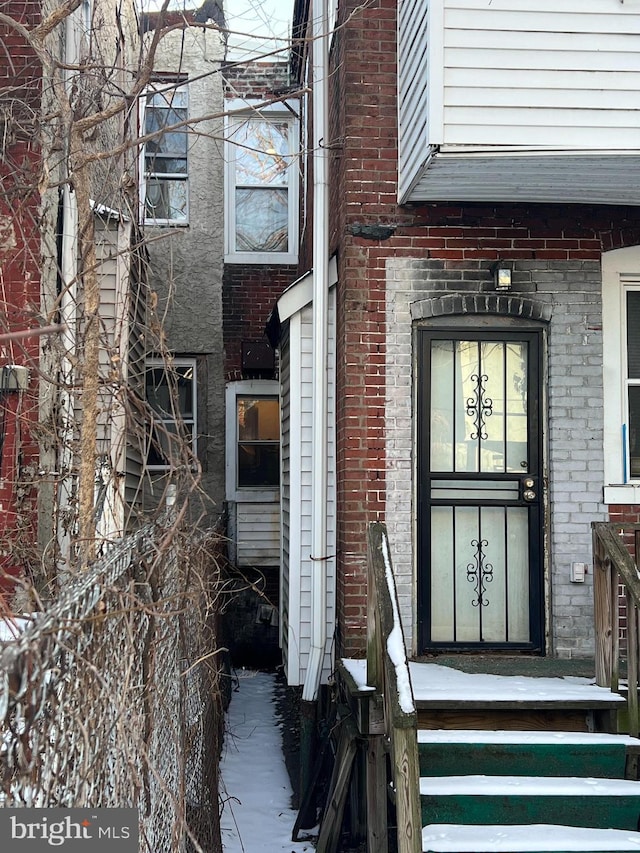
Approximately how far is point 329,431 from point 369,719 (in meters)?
2.51

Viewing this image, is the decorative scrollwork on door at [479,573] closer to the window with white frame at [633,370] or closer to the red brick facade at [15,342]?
the window with white frame at [633,370]

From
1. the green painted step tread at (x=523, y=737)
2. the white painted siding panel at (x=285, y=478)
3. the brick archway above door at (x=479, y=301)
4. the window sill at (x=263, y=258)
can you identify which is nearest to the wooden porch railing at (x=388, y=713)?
the green painted step tread at (x=523, y=737)

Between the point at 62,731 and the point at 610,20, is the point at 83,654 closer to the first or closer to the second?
the point at 62,731

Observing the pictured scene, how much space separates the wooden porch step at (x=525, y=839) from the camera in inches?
155

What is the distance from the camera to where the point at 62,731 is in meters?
1.98

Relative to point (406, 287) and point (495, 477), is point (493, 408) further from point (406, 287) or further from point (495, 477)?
point (406, 287)

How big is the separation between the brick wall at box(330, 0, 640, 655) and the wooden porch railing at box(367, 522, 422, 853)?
1.13 meters

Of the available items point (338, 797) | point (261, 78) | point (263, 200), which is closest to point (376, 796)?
point (338, 797)

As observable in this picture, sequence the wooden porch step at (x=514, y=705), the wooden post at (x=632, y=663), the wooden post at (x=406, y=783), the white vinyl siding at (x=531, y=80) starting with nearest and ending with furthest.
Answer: the wooden post at (x=406, y=783) → the wooden post at (x=632, y=663) → the wooden porch step at (x=514, y=705) → the white vinyl siding at (x=531, y=80)

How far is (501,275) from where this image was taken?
19.5 feet

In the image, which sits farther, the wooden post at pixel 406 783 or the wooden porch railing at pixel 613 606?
the wooden porch railing at pixel 613 606

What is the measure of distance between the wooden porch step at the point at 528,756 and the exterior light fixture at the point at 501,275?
9.59 feet

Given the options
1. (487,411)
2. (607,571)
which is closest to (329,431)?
(487,411)

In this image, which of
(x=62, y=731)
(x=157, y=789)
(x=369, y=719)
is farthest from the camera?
(x=369, y=719)
